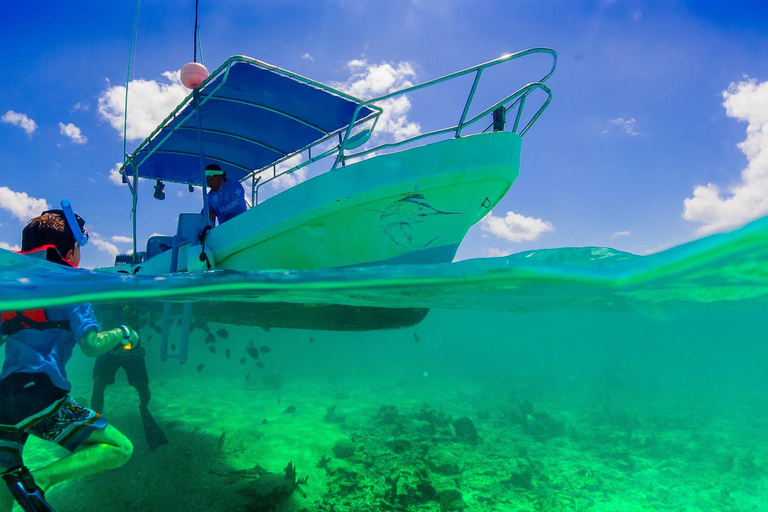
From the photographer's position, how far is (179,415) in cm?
1131

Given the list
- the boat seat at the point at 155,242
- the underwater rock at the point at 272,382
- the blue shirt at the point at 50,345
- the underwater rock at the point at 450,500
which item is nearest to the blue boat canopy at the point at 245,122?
the boat seat at the point at 155,242

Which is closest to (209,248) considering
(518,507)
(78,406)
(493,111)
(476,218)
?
(78,406)

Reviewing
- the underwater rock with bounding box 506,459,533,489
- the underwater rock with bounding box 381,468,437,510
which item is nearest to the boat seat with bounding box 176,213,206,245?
the underwater rock with bounding box 381,468,437,510

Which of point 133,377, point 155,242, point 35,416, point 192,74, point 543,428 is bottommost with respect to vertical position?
point 543,428

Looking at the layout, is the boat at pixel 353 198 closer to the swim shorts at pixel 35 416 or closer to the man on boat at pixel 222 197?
the man on boat at pixel 222 197

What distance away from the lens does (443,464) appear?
24.5 feet

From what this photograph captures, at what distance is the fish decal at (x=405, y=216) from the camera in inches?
210

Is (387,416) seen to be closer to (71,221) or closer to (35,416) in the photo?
(35,416)

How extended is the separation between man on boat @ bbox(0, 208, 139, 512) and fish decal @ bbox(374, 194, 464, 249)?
10.9ft

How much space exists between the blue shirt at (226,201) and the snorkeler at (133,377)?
10.2ft

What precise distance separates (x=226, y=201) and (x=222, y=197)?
11 centimetres

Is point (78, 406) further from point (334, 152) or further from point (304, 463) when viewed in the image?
point (334, 152)

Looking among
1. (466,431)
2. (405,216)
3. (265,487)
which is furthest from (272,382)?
(405,216)

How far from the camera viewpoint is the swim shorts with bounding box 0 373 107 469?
2768 mm
